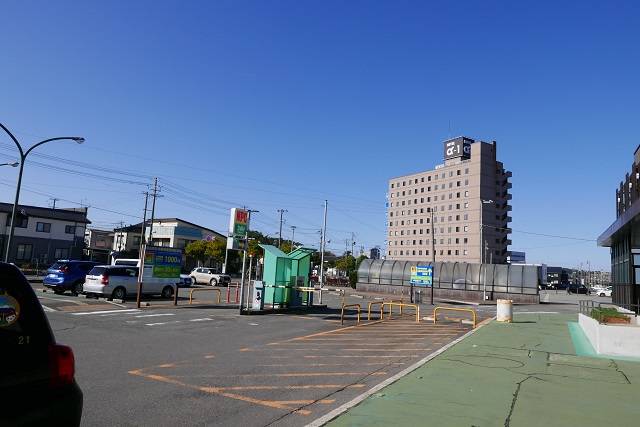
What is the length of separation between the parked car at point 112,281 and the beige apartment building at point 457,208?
79.9 meters

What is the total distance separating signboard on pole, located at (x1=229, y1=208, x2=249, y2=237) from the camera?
20.6 m

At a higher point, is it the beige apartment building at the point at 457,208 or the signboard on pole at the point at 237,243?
the beige apartment building at the point at 457,208

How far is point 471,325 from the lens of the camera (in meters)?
19.5

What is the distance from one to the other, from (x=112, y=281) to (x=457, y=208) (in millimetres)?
96639

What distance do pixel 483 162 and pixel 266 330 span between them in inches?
3863

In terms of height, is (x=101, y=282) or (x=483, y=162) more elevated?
(x=483, y=162)

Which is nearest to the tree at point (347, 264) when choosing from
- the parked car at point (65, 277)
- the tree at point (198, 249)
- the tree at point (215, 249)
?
the tree at point (215, 249)

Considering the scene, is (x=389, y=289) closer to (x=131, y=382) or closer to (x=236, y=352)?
(x=236, y=352)

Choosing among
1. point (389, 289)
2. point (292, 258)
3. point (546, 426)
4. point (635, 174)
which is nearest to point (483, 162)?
point (389, 289)

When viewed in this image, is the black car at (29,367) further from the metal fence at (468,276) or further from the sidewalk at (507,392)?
the metal fence at (468,276)

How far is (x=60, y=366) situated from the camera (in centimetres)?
337

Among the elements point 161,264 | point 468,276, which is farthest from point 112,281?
point 468,276

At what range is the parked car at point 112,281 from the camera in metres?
22.7

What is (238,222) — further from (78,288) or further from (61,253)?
(61,253)
